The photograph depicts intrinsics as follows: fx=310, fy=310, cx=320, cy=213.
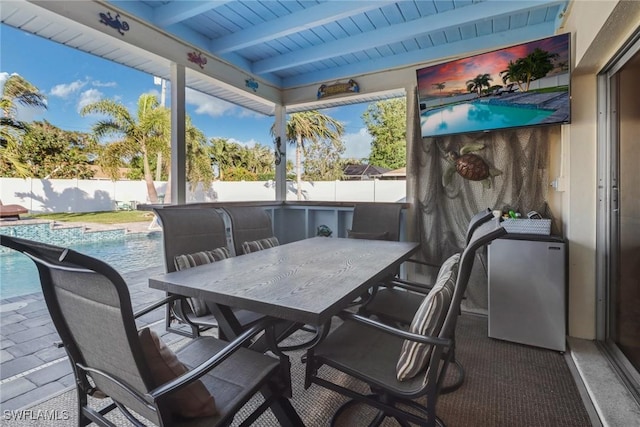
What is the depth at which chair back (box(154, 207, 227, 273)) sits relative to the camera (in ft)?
6.57

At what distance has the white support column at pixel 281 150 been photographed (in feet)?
14.7

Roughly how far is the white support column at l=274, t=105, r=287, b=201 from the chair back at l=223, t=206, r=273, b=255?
1683 millimetres

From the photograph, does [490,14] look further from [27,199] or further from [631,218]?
[27,199]

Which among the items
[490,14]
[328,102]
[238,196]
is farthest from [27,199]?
[490,14]

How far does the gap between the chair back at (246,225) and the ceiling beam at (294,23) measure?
1709mm

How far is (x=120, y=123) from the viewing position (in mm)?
4180

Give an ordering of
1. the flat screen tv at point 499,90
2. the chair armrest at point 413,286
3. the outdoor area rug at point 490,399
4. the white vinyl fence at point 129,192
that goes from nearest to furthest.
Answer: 1. the outdoor area rug at point 490,399
2. the chair armrest at point 413,286
3. the flat screen tv at point 499,90
4. the white vinyl fence at point 129,192

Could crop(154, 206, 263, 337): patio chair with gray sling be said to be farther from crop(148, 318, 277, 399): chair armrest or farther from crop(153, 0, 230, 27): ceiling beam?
crop(153, 0, 230, 27): ceiling beam

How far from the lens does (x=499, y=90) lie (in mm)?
2787

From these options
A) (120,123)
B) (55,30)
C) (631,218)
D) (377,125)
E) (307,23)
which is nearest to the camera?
(631,218)

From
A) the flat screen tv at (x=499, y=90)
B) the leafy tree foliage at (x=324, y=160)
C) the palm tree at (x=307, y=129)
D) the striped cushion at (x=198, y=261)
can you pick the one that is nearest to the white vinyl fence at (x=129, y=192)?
the leafy tree foliage at (x=324, y=160)

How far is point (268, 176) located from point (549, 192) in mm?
3492

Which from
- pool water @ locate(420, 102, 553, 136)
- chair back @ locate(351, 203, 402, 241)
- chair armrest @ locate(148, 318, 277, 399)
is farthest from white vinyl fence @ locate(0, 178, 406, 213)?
chair armrest @ locate(148, 318, 277, 399)

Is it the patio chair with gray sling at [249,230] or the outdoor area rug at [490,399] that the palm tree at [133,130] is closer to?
the patio chair with gray sling at [249,230]
